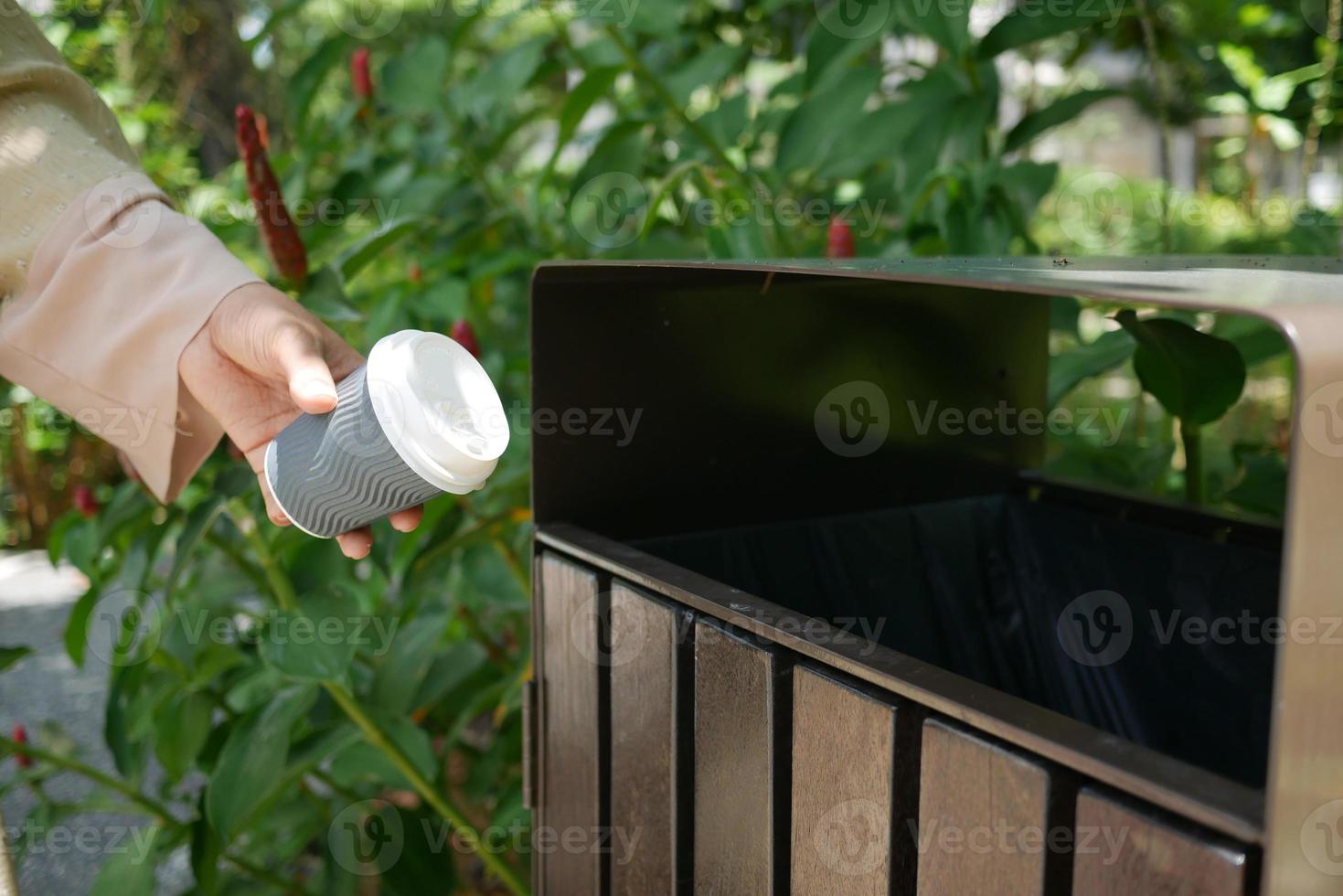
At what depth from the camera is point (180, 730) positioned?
1.73 meters

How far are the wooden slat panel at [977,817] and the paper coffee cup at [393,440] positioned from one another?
380mm

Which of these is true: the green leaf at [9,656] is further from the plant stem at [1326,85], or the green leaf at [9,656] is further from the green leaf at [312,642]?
the plant stem at [1326,85]

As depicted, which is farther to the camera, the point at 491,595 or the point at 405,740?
the point at 491,595

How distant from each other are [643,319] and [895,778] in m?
0.56


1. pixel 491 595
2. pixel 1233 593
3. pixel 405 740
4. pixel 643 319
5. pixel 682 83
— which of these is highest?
pixel 682 83

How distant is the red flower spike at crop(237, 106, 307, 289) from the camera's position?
58.6 inches

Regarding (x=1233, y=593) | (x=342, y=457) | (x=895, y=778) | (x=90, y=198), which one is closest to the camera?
(x=895, y=778)

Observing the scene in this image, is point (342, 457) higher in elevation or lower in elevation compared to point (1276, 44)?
lower

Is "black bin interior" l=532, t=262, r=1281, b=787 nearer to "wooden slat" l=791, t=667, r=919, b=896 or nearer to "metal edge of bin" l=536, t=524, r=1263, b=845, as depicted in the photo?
"metal edge of bin" l=536, t=524, r=1263, b=845

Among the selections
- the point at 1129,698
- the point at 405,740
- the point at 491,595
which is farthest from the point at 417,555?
the point at 1129,698

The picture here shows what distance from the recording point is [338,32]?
6.79 ft

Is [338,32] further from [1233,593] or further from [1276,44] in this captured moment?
→ [1276,44]

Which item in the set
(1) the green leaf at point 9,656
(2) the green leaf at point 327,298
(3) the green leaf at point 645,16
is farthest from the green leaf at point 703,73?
(1) the green leaf at point 9,656

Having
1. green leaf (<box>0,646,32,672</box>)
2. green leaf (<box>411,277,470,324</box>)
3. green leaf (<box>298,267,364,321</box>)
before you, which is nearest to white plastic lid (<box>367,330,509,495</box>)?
green leaf (<box>298,267,364,321</box>)
